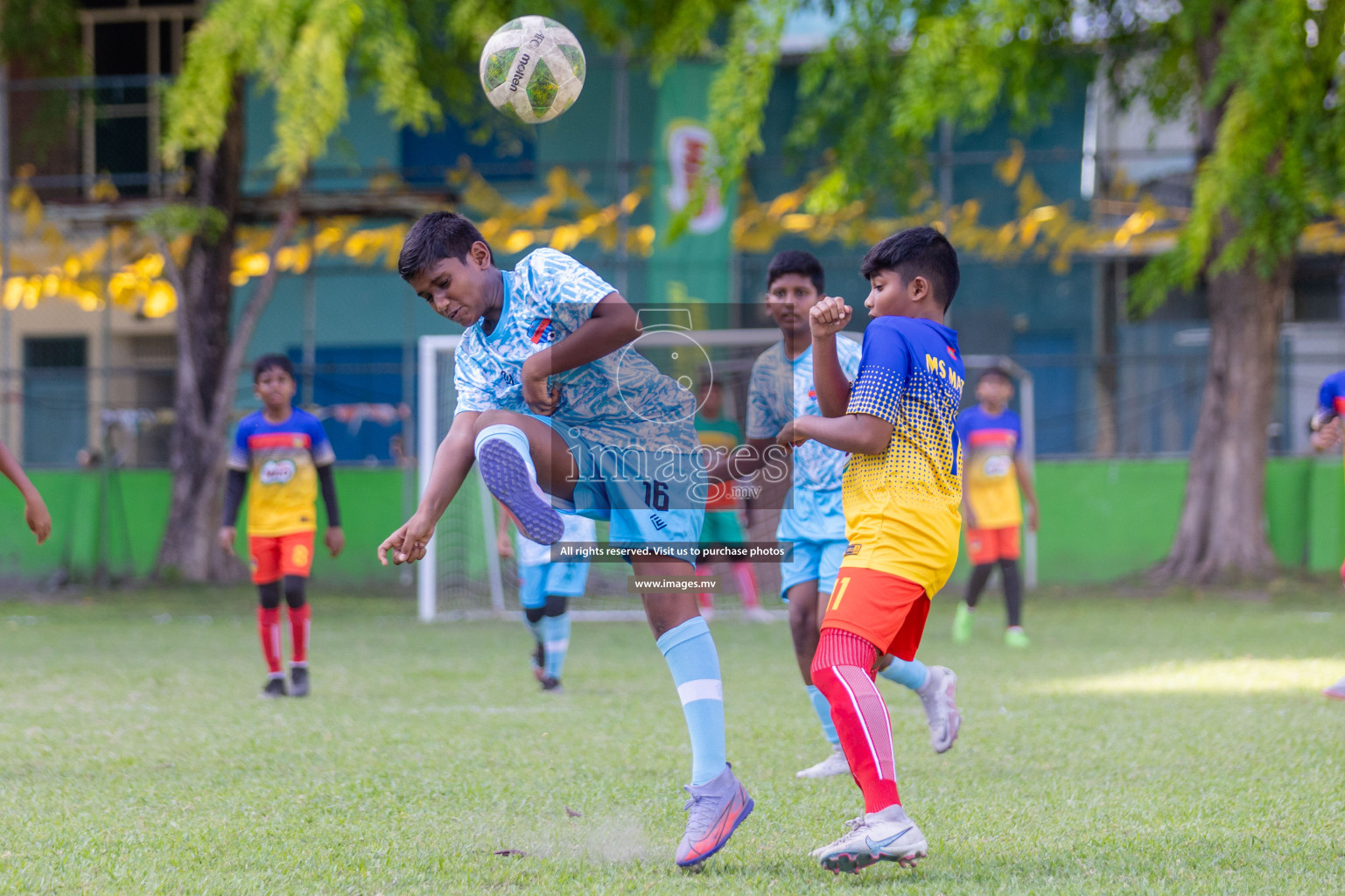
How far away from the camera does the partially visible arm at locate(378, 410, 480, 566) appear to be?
3.27m

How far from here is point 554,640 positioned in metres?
7.55

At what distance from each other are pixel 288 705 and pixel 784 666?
329cm

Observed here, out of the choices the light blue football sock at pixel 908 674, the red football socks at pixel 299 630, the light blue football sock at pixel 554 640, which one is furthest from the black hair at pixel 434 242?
the red football socks at pixel 299 630

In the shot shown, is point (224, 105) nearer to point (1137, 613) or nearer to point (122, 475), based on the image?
point (122, 475)

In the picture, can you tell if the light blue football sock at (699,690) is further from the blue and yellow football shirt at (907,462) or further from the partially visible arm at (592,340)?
the partially visible arm at (592,340)

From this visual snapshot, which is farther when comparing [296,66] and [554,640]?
[296,66]

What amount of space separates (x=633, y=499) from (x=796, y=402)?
1564mm

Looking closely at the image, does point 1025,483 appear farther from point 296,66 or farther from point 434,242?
point 296,66

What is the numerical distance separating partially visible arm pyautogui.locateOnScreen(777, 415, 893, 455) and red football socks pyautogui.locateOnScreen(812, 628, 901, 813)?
488mm

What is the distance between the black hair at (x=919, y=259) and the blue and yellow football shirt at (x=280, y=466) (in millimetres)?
4653

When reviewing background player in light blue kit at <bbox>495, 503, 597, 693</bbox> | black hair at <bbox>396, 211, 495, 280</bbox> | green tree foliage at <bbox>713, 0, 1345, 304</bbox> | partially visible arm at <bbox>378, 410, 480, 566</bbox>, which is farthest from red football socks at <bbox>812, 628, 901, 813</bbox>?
green tree foliage at <bbox>713, 0, 1345, 304</bbox>

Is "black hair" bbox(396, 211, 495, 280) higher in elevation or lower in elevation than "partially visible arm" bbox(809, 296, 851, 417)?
higher

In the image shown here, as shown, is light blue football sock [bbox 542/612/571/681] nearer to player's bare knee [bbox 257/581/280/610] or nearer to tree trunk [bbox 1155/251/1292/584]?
player's bare knee [bbox 257/581/280/610]

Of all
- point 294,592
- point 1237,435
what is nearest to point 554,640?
point 294,592
